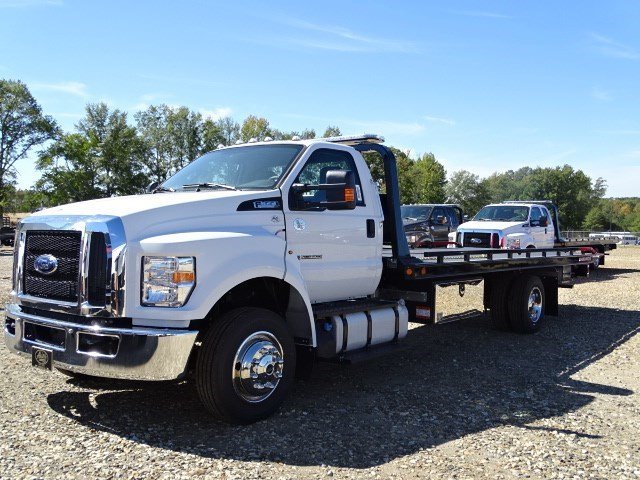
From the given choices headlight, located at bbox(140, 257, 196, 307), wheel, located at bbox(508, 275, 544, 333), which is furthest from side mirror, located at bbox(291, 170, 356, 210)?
wheel, located at bbox(508, 275, 544, 333)

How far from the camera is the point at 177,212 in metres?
4.60

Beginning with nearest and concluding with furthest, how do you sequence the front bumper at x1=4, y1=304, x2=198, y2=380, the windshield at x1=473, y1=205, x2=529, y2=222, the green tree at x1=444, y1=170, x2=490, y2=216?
the front bumper at x1=4, y1=304, x2=198, y2=380
the windshield at x1=473, y1=205, x2=529, y2=222
the green tree at x1=444, y1=170, x2=490, y2=216

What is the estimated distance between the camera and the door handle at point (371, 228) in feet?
20.1

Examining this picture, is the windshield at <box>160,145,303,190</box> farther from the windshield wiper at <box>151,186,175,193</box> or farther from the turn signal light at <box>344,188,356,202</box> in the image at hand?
the turn signal light at <box>344,188,356,202</box>

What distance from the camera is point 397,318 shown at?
6.28m

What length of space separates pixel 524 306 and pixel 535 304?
55 centimetres

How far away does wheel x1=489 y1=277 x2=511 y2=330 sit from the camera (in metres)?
A: 8.98

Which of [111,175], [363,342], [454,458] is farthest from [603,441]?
[111,175]

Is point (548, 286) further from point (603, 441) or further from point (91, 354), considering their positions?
point (91, 354)

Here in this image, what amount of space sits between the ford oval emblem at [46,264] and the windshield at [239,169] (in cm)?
143

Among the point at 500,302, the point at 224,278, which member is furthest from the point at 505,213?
the point at 224,278

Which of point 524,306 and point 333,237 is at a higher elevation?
point 333,237

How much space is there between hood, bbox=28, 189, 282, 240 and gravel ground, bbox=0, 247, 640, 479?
160 centimetres

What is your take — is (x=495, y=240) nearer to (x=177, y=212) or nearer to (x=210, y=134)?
(x=177, y=212)
